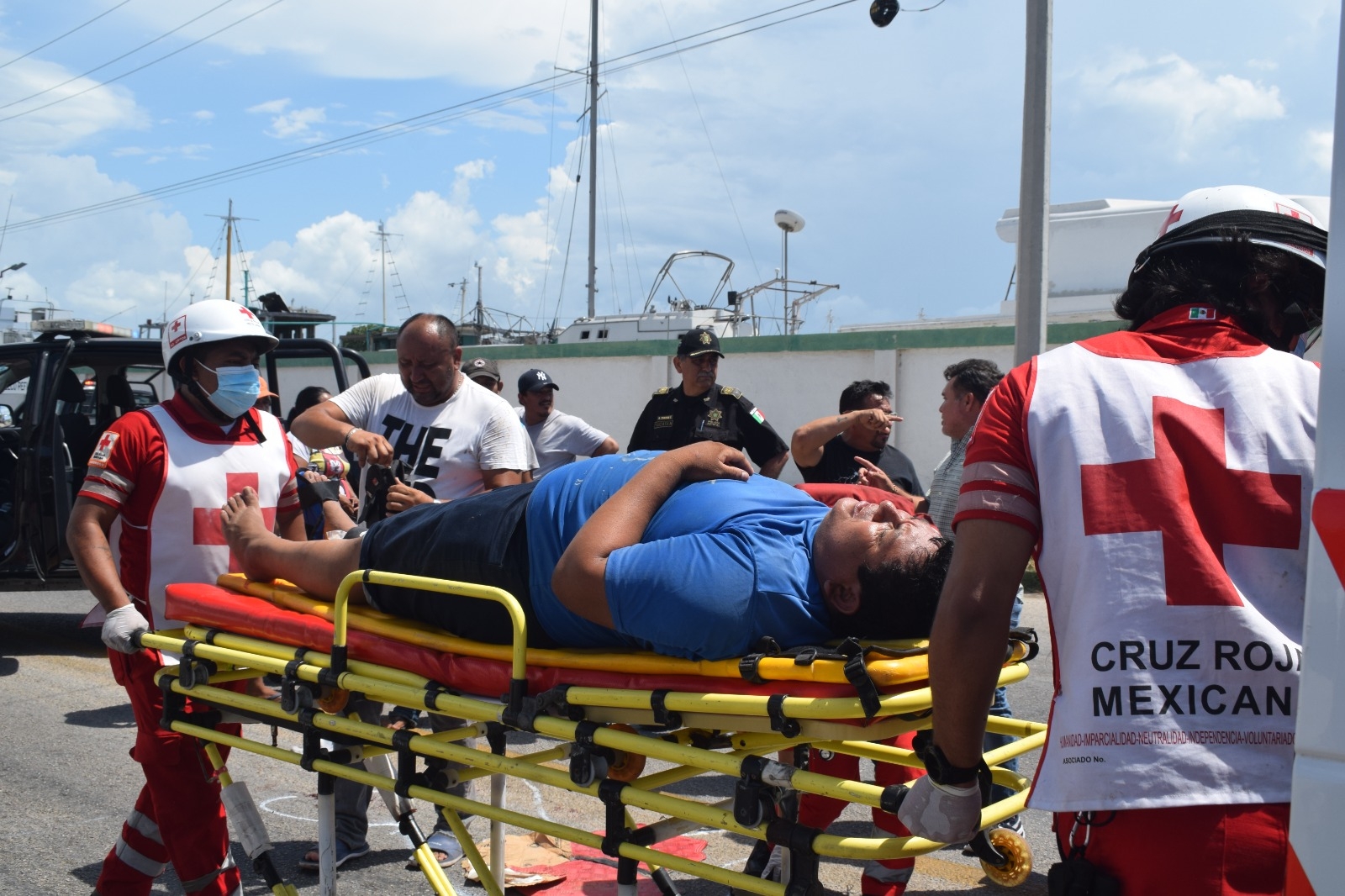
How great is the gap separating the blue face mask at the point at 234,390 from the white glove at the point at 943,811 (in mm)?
2621

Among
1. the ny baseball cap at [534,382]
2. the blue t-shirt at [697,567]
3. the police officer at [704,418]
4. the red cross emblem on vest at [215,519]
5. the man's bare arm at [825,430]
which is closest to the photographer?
the blue t-shirt at [697,567]

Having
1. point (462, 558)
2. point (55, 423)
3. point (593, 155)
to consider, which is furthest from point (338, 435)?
point (593, 155)

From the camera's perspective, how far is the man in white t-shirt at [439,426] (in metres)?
4.60

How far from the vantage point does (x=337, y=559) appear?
3311 mm

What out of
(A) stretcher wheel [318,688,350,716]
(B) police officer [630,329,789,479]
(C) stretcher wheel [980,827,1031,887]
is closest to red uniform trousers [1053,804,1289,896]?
(C) stretcher wheel [980,827,1031,887]

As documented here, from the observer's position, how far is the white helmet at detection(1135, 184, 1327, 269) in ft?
6.02

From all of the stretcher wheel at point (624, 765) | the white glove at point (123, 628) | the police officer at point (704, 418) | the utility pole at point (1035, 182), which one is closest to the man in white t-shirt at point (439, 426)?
the white glove at point (123, 628)

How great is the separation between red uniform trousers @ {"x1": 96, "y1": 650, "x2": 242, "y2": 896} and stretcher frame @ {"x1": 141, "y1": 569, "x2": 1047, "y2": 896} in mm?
139

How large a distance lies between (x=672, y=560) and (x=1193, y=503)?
114cm

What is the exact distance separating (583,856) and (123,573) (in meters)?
1.95

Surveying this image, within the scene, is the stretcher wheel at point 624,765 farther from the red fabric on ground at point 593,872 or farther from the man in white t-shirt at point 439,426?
the man in white t-shirt at point 439,426

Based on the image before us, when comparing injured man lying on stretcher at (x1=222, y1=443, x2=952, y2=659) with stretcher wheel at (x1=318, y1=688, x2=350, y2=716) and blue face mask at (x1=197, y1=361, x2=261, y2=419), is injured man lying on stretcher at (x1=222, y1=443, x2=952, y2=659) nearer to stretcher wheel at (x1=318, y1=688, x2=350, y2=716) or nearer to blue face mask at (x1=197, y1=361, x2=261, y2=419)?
stretcher wheel at (x1=318, y1=688, x2=350, y2=716)

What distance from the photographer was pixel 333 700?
9.73ft

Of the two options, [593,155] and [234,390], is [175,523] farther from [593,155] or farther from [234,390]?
[593,155]
